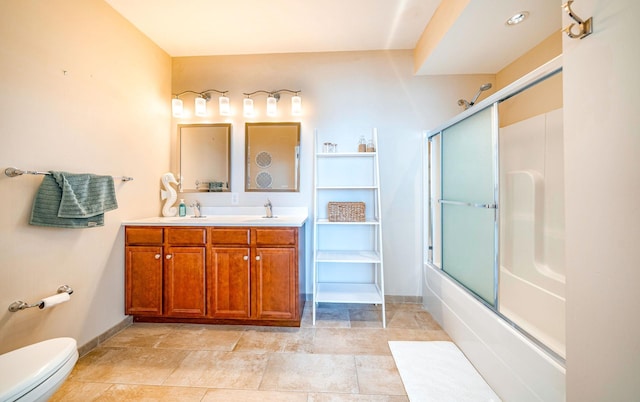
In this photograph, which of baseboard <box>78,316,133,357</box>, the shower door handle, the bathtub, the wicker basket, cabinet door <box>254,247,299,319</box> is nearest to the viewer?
the bathtub

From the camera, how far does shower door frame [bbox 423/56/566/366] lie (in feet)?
3.73

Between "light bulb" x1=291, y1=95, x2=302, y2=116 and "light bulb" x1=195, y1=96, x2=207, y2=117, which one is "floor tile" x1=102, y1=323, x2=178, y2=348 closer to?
"light bulb" x1=195, y1=96, x2=207, y2=117

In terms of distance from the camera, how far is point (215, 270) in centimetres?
204

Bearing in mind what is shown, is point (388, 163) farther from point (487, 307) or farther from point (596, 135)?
point (596, 135)

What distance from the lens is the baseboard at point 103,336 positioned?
174 centimetres

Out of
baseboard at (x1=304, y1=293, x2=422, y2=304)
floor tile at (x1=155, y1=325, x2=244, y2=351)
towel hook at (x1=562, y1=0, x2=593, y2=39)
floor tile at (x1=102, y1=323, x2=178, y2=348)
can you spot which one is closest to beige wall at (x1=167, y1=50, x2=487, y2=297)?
baseboard at (x1=304, y1=293, x2=422, y2=304)

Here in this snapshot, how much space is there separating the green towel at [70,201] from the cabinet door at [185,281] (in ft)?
1.85

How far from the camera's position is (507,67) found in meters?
2.35

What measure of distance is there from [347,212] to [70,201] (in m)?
1.92

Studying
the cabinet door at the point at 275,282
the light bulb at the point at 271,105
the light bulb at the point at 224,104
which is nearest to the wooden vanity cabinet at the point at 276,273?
the cabinet door at the point at 275,282

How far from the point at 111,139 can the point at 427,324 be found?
2876 mm

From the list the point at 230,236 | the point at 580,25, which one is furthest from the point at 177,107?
the point at 580,25

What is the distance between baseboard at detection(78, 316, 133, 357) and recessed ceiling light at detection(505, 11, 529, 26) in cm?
361

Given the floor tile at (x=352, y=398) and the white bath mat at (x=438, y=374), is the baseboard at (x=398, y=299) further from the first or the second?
the floor tile at (x=352, y=398)
